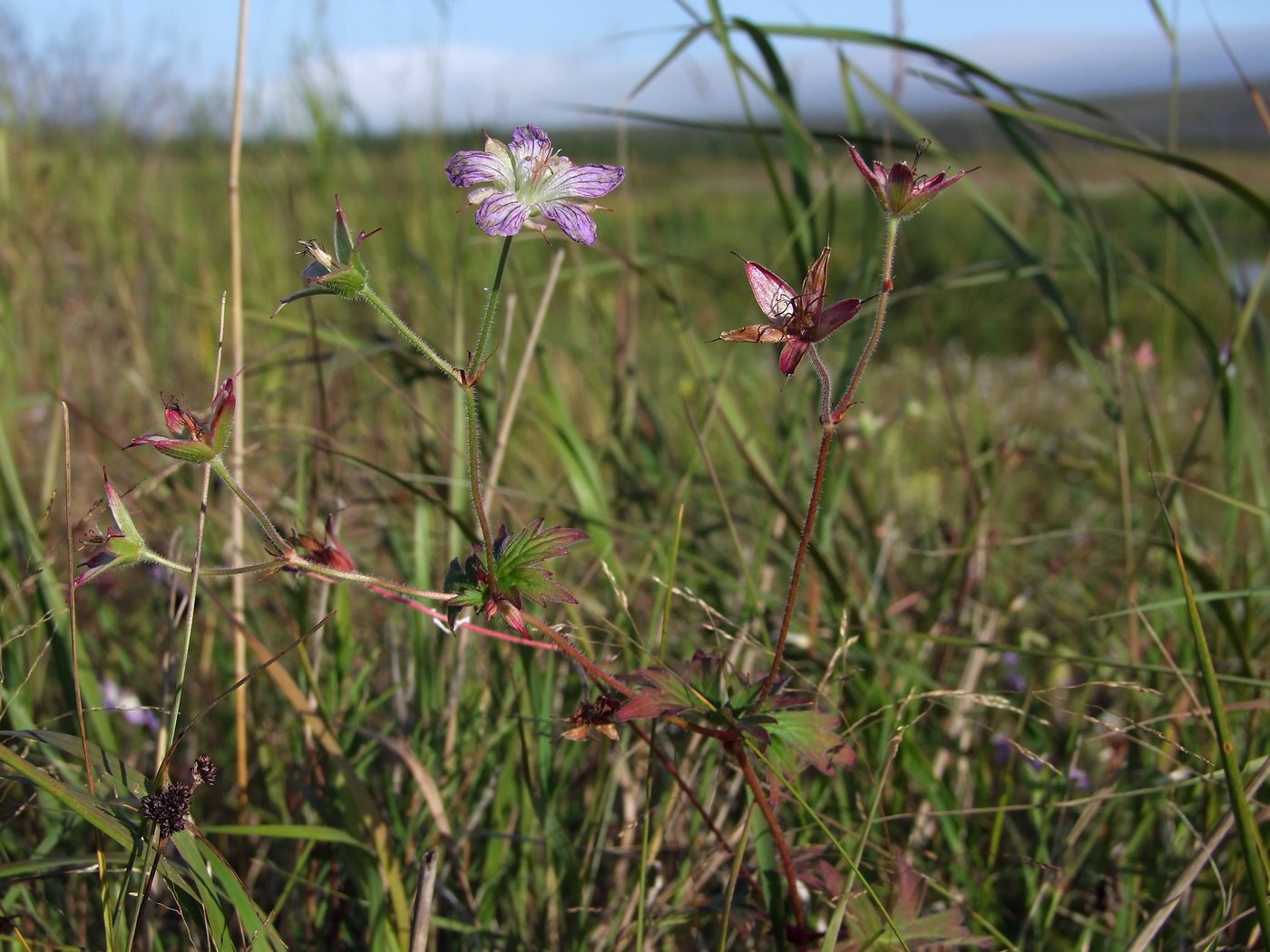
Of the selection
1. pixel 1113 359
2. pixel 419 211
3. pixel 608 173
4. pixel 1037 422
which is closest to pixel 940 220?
pixel 1037 422

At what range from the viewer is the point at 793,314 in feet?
2.43

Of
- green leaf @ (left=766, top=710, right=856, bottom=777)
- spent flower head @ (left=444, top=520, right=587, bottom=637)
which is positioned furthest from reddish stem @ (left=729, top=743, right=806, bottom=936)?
spent flower head @ (left=444, top=520, right=587, bottom=637)

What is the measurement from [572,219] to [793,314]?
0.19 metres

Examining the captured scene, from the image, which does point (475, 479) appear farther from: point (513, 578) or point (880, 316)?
point (880, 316)

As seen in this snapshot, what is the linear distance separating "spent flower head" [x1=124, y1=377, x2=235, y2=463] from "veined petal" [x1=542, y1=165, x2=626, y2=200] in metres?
0.31

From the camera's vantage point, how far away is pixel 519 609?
0.80 meters

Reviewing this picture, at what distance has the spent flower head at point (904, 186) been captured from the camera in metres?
0.69

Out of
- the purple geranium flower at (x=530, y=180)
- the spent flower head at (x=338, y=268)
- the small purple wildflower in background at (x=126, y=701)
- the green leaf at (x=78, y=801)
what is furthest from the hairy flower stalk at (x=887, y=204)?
the small purple wildflower in background at (x=126, y=701)

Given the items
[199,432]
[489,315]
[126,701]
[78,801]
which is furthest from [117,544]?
[126,701]

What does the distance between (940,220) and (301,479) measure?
612 inches

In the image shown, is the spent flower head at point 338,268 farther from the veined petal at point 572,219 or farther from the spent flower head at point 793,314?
the spent flower head at point 793,314

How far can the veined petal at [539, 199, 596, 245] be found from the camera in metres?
0.72

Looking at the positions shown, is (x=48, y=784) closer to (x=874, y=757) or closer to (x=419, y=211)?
(x=874, y=757)

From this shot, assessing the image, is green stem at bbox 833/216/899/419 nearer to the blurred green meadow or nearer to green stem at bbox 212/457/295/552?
the blurred green meadow
